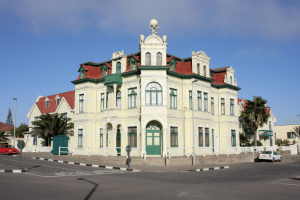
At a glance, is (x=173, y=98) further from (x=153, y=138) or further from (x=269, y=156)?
(x=269, y=156)

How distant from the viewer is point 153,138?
2683 cm

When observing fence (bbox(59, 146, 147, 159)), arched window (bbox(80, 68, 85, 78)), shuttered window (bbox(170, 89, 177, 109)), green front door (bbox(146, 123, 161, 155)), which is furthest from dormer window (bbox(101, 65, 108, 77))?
green front door (bbox(146, 123, 161, 155))

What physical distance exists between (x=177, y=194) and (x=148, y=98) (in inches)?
662

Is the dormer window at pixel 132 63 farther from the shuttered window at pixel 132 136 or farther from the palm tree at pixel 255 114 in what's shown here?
the palm tree at pixel 255 114

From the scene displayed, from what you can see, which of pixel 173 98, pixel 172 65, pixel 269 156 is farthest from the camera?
pixel 269 156

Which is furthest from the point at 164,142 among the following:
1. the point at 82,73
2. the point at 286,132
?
the point at 286,132

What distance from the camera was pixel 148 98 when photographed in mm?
26750

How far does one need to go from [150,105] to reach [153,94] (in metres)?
1.19

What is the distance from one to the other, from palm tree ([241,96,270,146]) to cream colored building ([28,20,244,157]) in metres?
10.3

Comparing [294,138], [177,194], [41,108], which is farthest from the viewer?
[294,138]

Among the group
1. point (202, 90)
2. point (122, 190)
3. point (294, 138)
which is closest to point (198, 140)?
point (202, 90)

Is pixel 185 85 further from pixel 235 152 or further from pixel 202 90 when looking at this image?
pixel 235 152

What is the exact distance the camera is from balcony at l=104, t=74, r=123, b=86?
2852 centimetres

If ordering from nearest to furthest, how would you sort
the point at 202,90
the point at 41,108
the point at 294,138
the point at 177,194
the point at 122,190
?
the point at 177,194, the point at 122,190, the point at 202,90, the point at 41,108, the point at 294,138
